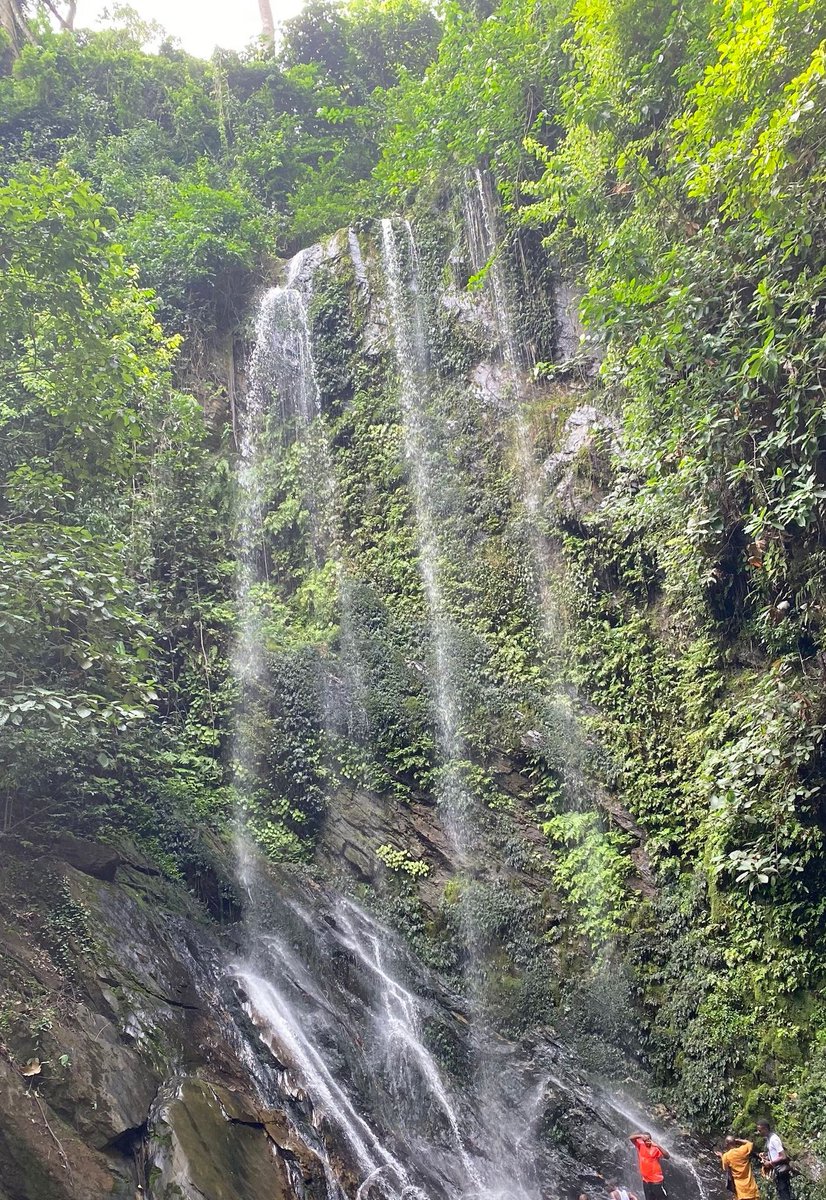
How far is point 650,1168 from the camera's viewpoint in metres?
6.36

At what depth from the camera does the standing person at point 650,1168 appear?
634 centimetres

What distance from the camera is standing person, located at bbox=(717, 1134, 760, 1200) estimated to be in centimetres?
606

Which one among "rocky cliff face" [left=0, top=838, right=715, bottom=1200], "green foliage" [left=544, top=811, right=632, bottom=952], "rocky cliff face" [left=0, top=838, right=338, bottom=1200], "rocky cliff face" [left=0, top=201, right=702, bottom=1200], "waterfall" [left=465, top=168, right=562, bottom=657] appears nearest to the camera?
"rocky cliff face" [left=0, top=838, right=338, bottom=1200]

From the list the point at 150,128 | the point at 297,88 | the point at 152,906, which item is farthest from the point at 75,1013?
the point at 297,88

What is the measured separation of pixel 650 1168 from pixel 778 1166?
1028 mm

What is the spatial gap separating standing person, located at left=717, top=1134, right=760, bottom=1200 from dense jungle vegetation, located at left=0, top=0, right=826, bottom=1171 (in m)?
0.70

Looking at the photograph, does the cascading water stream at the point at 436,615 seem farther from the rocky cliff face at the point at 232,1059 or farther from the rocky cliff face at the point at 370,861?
the rocky cliff face at the point at 232,1059

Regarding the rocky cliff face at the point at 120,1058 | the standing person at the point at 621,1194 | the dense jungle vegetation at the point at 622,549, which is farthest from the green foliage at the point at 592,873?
the rocky cliff face at the point at 120,1058

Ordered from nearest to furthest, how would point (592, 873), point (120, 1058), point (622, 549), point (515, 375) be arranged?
point (120, 1058) < point (592, 873) < point (622, 549) < point (515, 375)

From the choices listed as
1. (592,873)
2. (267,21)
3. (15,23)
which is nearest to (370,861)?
(592,873)

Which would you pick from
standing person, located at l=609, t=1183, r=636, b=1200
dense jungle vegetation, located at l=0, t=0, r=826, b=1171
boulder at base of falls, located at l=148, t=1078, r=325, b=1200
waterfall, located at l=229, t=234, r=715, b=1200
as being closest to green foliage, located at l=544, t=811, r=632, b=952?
dense jungle vegetation, located at l=0, t=0, r=826, b=1171

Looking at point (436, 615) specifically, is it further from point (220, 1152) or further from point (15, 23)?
point (15, 23)

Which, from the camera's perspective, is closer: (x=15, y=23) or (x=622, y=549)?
(x=622, y=549)

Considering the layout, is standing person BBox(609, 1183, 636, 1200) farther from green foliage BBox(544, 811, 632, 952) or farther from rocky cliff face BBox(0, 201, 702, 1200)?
green foliage BBox(544, 811, 632, 952)
